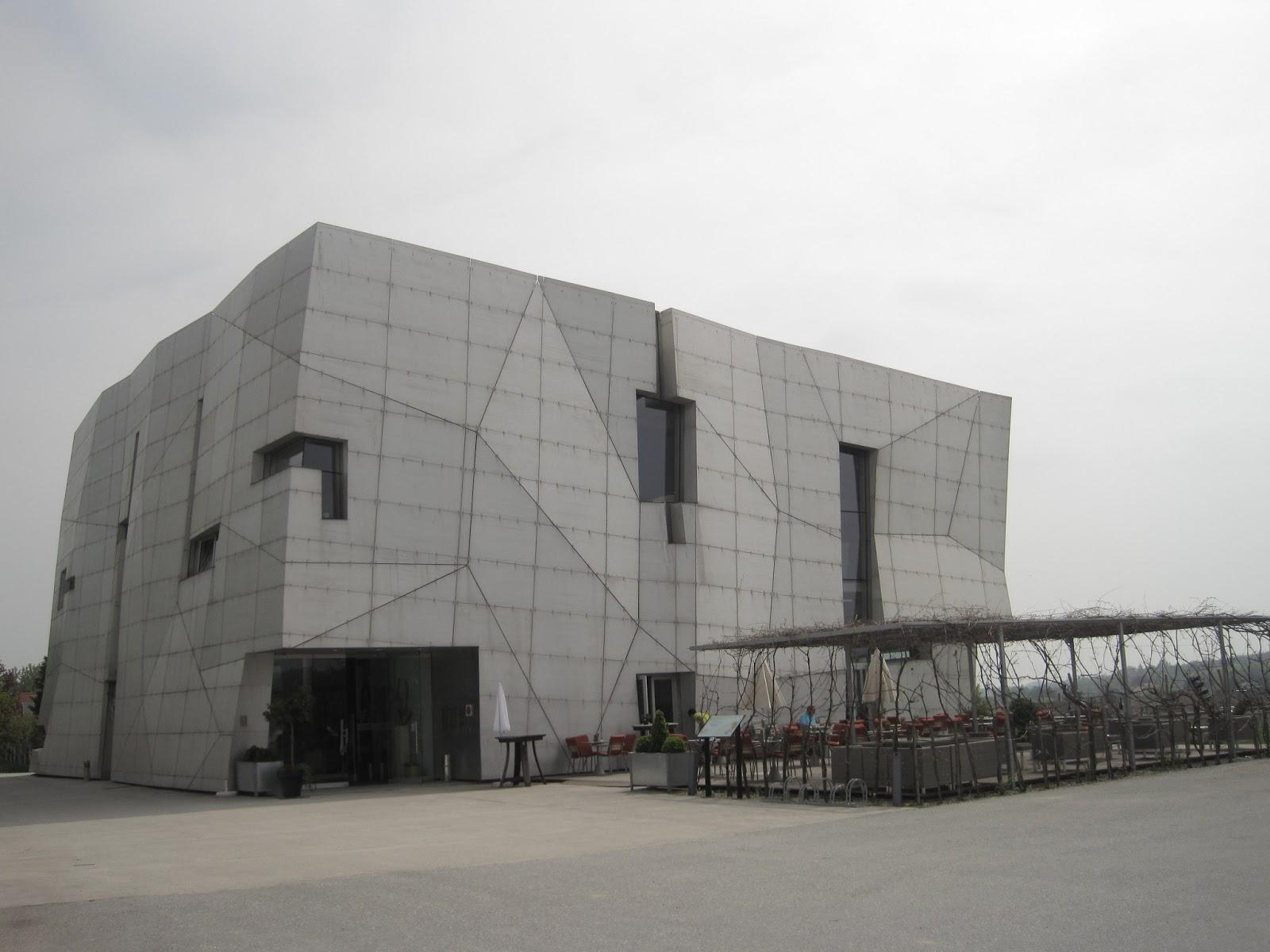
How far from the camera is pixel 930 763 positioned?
14758mm

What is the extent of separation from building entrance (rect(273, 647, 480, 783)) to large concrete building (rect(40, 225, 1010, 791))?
51 mm

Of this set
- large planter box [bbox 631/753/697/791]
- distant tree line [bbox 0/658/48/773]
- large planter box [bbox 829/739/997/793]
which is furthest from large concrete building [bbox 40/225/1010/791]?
distant tree line [bbox 0/658/48/773]

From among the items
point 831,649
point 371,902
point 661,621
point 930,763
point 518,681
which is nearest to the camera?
point 371,902

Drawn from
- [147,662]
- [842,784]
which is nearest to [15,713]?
[147,662]

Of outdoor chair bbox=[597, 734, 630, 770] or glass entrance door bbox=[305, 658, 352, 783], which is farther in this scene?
outdoor chair bbox=[597, 734, 630, 770]

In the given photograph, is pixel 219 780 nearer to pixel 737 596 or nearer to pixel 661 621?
pixel 661 621

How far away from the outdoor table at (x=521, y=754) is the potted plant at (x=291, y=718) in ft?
12.0

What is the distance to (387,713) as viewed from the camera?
2266cm

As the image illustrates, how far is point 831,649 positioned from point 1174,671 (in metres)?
7.82

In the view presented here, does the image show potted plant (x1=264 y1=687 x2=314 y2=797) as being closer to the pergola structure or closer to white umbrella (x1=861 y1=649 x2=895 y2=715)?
the pergola structure

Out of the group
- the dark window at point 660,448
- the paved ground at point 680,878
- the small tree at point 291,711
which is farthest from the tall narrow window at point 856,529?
the small tree at point 291,711

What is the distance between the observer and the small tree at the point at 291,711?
1991cm

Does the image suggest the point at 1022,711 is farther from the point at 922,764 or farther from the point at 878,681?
the point at 922,764

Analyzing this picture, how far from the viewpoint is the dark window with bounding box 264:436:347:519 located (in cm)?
2039
